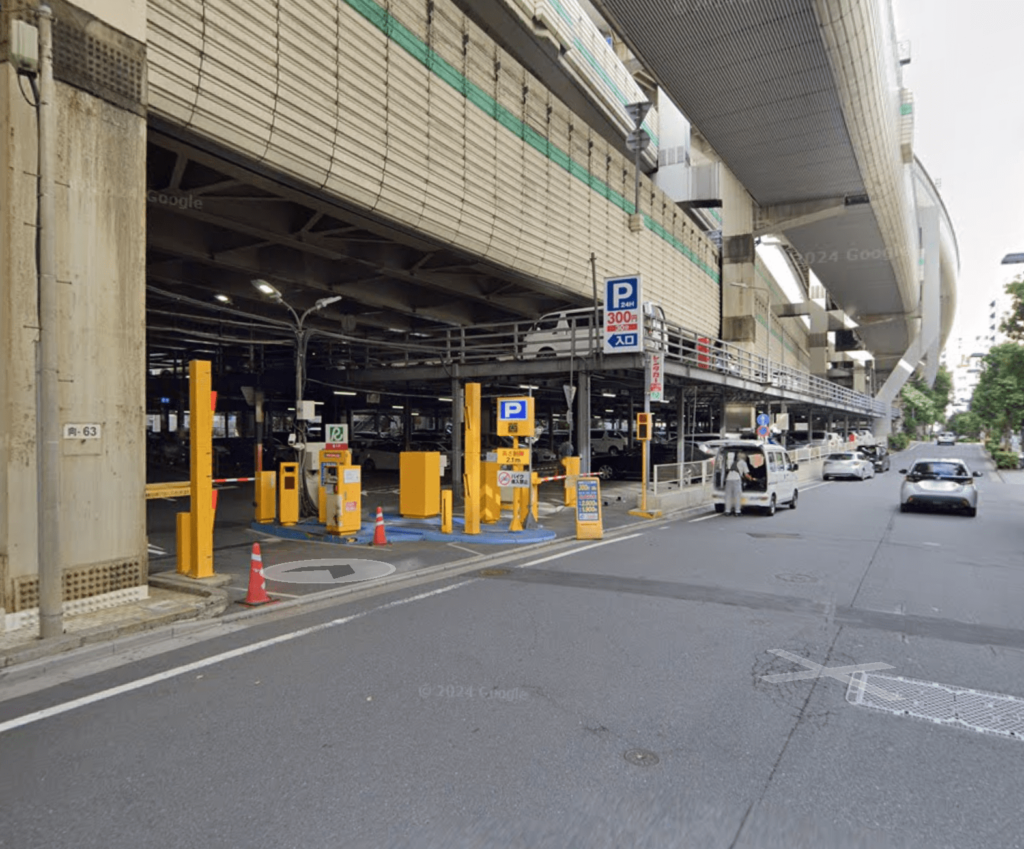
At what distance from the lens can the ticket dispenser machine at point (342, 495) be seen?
40.0ft

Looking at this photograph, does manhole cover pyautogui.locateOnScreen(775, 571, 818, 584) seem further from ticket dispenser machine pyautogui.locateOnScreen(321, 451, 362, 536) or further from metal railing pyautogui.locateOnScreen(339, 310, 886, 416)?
metal railing pyautogui.locateOnScreen(339, 310, 886, 416)

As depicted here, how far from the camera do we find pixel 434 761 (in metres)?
3.98

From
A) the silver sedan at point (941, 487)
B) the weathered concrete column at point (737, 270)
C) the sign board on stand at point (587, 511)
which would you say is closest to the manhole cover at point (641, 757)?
the sign board on stand at point (587, 511)

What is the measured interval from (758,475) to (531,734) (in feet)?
47.6

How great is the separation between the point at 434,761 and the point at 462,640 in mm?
2366

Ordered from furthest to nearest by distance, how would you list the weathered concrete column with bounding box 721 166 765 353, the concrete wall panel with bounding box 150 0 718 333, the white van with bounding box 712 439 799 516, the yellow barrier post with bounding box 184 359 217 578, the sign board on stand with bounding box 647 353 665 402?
1. the weathered concrete column with bounding box 721 166 765 353
2. the sign board on stand with bounding box 647 353 665 402
3. the white van with bounding box 712 439 799 516
4. the concrete wall panel with bounding box 150 0 718 333
5. the yellow barrier post with bounding box 184 359 217 578

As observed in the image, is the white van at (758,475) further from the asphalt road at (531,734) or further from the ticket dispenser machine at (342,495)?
the ticket dispenser machine at (342,495)

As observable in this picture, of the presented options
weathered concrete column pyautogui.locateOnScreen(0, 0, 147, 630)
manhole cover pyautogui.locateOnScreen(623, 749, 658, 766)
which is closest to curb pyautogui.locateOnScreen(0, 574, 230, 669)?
weathered concrete column pyautogui.locateOnScreen(0, 0, 147, 630)

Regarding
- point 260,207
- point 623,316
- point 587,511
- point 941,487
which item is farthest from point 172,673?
point 941,487

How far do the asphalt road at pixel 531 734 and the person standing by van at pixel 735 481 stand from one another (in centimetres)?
915

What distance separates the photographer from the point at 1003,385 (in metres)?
Result: 38.7

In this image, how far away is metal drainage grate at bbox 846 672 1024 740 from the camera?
4609 mm

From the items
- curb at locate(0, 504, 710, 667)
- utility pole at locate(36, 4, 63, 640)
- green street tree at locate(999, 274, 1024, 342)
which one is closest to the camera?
curb at locate(0, 504, 710, 667)

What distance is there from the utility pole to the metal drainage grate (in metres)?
6.87
